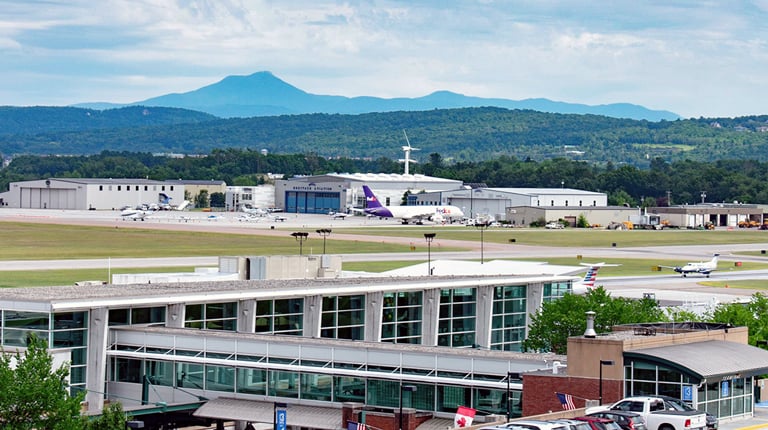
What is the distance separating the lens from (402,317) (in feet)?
215

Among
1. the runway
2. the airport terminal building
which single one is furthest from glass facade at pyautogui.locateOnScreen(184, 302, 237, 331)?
the runway

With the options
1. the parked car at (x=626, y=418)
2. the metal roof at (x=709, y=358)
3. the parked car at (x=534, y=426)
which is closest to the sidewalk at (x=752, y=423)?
the metal roof at (x=709, y=358)

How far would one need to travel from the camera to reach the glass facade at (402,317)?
64.4m

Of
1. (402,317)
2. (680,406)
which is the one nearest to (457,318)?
(402,317)

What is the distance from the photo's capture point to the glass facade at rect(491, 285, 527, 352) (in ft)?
230

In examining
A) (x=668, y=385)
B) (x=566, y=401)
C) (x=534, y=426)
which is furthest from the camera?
(x=668, y=385)

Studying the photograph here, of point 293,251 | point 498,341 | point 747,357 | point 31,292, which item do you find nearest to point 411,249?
point 293,251

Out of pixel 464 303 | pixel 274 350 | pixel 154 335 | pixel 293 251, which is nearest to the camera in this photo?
pixel 274 350

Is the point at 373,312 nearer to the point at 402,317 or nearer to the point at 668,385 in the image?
the point at 402,317

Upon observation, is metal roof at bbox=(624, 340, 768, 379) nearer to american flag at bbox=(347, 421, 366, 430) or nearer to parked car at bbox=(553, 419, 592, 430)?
parked car at bbox=(553, 419, 592, 430)

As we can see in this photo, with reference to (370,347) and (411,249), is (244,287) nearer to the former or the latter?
(370,347)

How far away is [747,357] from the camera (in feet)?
147

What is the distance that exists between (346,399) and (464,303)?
76.7 ft

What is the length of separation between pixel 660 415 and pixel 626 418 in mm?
1438
